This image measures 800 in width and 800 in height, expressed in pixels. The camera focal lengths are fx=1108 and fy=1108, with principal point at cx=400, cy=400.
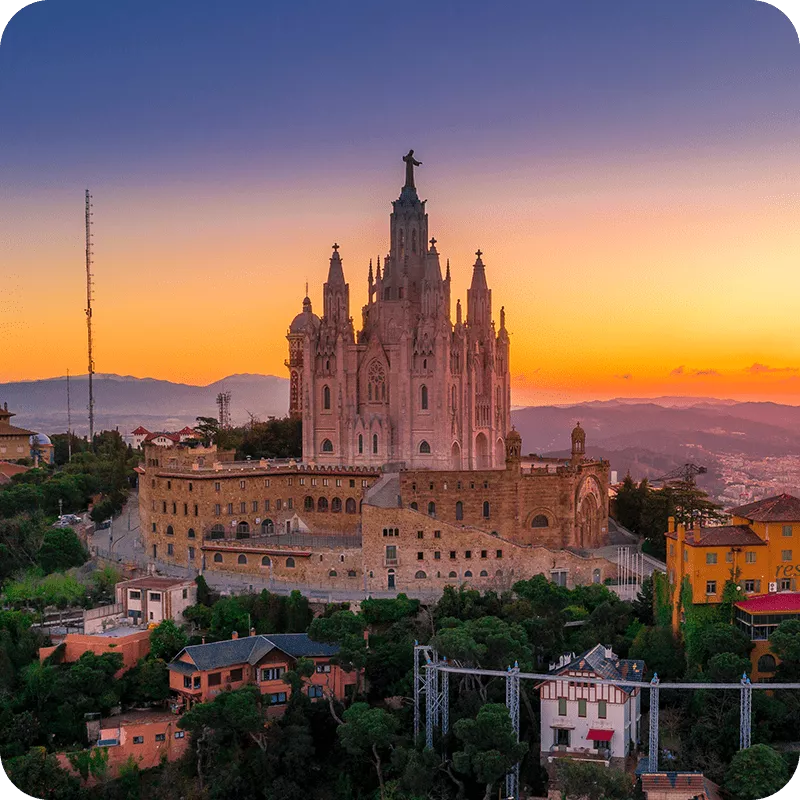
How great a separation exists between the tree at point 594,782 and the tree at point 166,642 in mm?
15284

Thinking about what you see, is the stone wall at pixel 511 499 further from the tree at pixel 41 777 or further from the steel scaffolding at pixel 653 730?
the tree at pixel 41 777

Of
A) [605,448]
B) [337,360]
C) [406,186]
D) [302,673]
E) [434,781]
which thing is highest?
[406,186]

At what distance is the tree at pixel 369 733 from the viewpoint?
34438 mm

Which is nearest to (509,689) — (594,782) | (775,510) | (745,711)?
(594,782)

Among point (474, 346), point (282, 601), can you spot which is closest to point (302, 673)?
point (282, 601)

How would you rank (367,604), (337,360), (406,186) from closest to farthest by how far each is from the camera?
(367,604) → (337,360) → (406,186)

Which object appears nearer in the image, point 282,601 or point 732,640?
point 732,640

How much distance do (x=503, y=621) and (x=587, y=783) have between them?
8.07 meters

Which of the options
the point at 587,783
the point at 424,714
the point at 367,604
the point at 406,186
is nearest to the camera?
the point at 587,783

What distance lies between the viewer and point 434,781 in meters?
34.1

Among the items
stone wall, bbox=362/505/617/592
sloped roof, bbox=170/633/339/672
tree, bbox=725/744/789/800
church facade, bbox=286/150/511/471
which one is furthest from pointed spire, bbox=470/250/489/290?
tree, bbox=725/744/789/800

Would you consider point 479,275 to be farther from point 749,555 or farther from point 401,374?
point 749,555

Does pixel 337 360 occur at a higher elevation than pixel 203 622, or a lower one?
higher

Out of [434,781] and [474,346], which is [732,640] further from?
[474,346]
